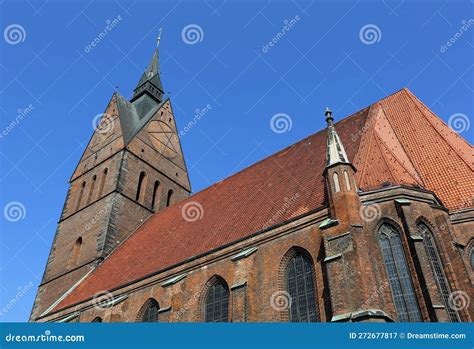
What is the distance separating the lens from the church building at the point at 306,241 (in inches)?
404

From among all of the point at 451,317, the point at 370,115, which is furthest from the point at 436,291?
the point at 370,115

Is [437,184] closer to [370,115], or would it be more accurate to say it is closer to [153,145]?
[370,115]

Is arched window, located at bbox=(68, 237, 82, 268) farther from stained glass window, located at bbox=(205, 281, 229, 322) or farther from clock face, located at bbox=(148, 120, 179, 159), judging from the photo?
stained glass window, located at bbox=(205, 281, 229, 322)

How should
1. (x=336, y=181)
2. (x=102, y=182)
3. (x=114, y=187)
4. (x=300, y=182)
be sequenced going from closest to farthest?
(x=336, y=181) → (x=300, y=182) → (x=114, y=187) → (x=102, y=182)

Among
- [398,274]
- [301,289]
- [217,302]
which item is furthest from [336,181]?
[217,302]

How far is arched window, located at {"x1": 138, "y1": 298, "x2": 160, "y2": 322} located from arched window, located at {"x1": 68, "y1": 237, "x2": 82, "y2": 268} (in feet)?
27.0

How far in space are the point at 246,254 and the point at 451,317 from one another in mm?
5841

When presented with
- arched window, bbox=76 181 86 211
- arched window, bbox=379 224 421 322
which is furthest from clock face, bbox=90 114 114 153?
arched window, bbox=379 224 421 322

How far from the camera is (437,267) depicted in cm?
1057

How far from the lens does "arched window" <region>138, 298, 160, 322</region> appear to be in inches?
608

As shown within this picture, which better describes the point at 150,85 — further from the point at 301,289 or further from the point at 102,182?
the point at 301,289

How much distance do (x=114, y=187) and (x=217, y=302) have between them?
1169 centimetres

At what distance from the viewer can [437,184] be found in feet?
41.6

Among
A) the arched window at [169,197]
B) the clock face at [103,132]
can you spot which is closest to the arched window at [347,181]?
the arched window at [169,197]
